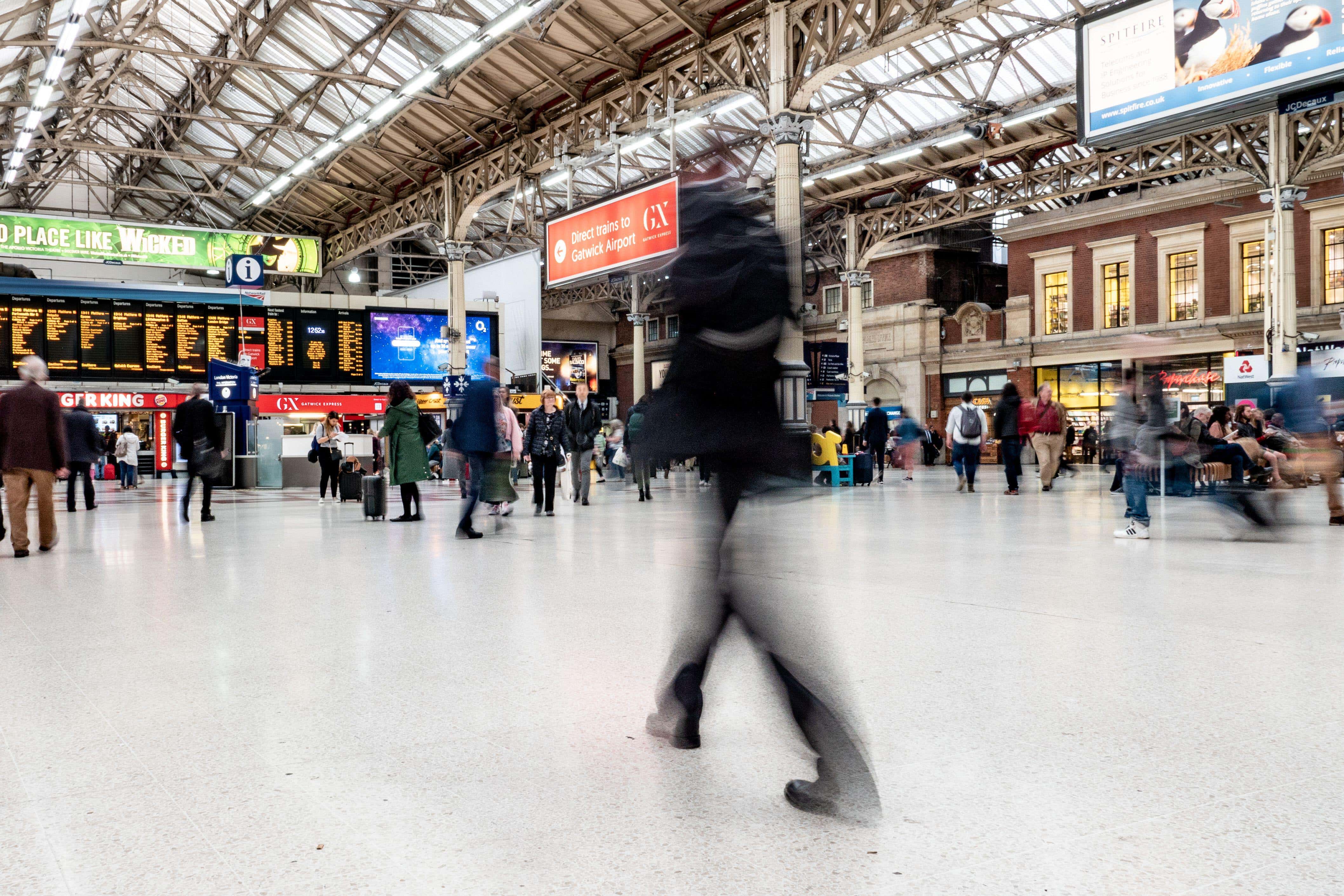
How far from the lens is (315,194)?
3444cm

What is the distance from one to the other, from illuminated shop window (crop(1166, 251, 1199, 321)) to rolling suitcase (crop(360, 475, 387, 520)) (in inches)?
1066

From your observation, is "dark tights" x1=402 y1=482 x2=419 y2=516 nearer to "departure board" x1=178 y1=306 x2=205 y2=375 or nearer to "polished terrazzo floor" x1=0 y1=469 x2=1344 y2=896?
"polished terrazzo floor" x1=0 y1=469 x2=1344 y2=896

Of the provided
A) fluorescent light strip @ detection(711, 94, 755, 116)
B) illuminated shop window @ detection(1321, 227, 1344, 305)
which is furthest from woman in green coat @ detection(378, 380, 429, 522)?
illuminated shop window @ detection(1321, 227, 1344, 305)

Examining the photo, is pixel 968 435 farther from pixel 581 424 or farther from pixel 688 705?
pixel 688 705

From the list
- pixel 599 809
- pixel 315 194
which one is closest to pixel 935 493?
pixel 599 809

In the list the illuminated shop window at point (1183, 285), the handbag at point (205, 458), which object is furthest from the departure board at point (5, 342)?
the illuminated shop window at point (1183, 285)

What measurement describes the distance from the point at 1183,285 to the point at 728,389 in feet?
107

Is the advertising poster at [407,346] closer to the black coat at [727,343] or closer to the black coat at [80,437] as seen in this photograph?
the black coat at [80,437]

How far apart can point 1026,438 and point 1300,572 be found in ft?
36.1

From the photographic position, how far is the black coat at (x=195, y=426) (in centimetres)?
1170

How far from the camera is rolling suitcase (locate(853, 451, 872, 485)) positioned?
19.5m

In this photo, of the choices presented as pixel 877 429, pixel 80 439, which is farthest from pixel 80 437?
pixel 877 429

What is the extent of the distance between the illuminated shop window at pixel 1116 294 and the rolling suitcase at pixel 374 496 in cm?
2736

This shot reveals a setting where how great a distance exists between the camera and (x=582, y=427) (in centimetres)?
1322
